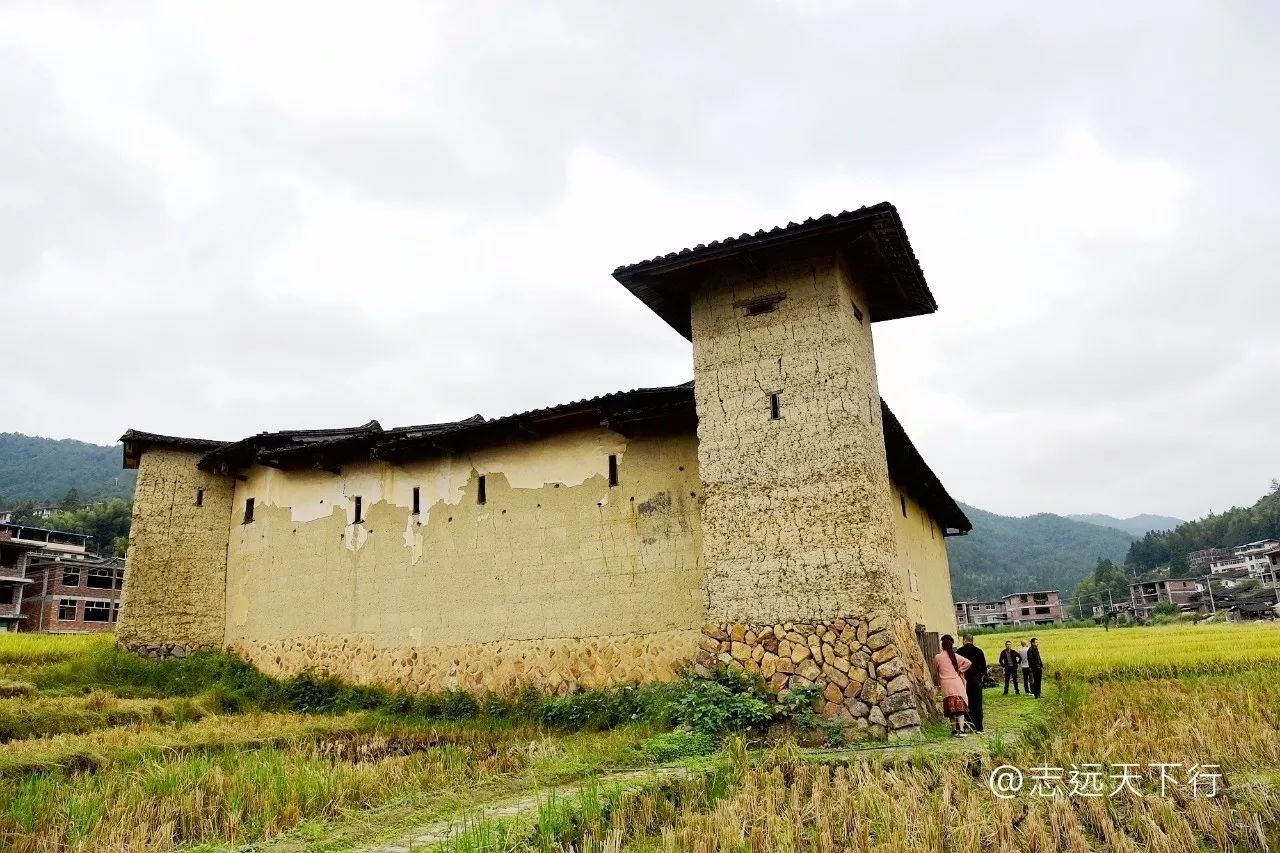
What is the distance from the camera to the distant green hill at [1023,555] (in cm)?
12756

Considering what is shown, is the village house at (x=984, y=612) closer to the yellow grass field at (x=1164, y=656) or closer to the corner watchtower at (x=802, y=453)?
the yellow grass field at (x=1164, y=656)

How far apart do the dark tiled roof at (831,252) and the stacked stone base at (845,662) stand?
4.89 metres

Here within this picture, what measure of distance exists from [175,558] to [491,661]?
8342 mm

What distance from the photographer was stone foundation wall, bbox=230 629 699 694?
13.3m

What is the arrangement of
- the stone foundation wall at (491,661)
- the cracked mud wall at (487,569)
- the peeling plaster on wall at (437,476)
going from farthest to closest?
1. the peeling plaster on wall at (437,476)
2. the cracked mud wall at (487,569)
3. the stone foundation wall at (491,661)

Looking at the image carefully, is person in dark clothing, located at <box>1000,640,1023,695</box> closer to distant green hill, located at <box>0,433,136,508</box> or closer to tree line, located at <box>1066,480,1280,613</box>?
tree line, located at <box>1066,480,1280,613</box>

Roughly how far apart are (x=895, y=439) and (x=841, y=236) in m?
3.91

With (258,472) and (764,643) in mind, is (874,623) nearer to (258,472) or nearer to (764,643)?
(764,643)

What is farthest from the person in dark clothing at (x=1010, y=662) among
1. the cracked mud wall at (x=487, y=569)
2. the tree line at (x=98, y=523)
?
the tree line at (x=98, y=523)

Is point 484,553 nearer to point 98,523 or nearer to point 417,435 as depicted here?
point 417,435

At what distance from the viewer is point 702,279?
13023 mm

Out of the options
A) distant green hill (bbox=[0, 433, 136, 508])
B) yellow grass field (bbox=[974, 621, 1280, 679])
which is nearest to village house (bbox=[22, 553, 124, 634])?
distant green hill (bbox=[0, 433, 136, 508])

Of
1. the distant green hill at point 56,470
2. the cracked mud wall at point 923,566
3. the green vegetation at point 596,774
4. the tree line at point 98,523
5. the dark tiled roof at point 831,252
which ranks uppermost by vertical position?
the distant green hill at point 56,470

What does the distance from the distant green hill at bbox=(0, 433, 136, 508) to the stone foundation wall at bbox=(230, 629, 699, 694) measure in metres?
84.2
